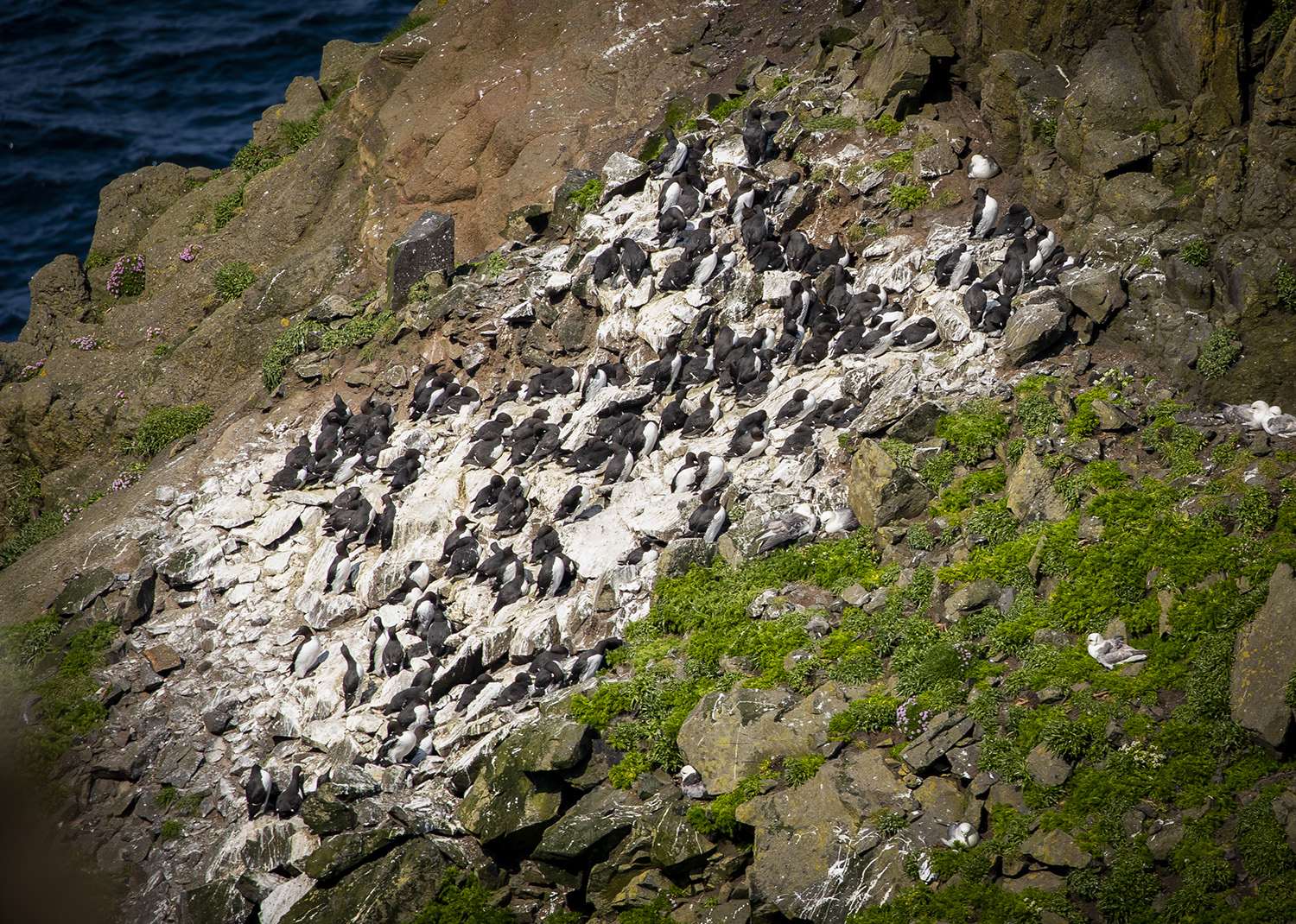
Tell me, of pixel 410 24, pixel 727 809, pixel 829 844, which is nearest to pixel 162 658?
pixel 727 809

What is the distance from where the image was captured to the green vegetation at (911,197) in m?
13.3

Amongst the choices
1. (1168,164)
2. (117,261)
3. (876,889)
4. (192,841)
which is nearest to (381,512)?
(192,841)

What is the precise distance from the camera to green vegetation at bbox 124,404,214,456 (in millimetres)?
18453

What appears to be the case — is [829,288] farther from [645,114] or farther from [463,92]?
[463,92]

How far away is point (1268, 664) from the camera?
6590 mm

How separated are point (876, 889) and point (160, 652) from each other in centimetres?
1140

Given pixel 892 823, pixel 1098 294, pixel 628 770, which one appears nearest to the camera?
pixel 892 823

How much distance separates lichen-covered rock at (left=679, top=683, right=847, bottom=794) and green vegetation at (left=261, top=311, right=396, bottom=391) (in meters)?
11.6

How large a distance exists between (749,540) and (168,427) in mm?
14238

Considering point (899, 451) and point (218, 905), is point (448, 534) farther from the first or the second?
point (899, 451)

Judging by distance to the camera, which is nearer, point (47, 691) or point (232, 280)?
point (47, 691)

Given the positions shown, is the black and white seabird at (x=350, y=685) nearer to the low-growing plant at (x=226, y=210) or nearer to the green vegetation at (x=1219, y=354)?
the green vegetation at (x=1219, y=354)

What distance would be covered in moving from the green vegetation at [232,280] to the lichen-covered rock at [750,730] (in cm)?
1670

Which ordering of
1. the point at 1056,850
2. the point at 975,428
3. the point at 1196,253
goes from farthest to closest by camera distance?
1. the point at 975,428
2. the point at 1196,253
3. the point at 1056,850
